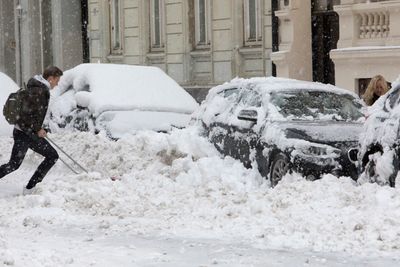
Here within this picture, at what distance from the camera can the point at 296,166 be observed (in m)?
11.6

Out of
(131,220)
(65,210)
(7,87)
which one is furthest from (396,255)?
(7,87)

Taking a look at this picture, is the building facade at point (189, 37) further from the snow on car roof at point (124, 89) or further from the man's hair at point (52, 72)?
the man's hair at point (52, 72)

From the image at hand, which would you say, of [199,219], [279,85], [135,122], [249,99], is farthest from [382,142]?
[135,122]

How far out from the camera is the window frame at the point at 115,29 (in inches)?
1203

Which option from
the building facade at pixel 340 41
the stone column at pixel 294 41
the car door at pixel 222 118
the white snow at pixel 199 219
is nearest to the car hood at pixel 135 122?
the car door at pixel 222 118

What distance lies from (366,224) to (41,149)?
486cm

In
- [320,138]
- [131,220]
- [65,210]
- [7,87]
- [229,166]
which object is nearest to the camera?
[131,220]

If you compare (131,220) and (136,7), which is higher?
(136,7)

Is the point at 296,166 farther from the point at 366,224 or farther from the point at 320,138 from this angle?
the point at 366,224

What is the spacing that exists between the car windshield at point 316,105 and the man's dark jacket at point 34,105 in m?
2.81

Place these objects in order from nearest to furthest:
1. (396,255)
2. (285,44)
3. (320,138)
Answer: (396,255) < (320,138) < (285,44)

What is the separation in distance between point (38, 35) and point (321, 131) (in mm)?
25119

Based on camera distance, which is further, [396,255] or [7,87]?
[7,87]

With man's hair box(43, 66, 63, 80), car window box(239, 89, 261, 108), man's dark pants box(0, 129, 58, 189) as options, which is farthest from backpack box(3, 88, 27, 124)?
car window box(239, 89, 261, 108)
